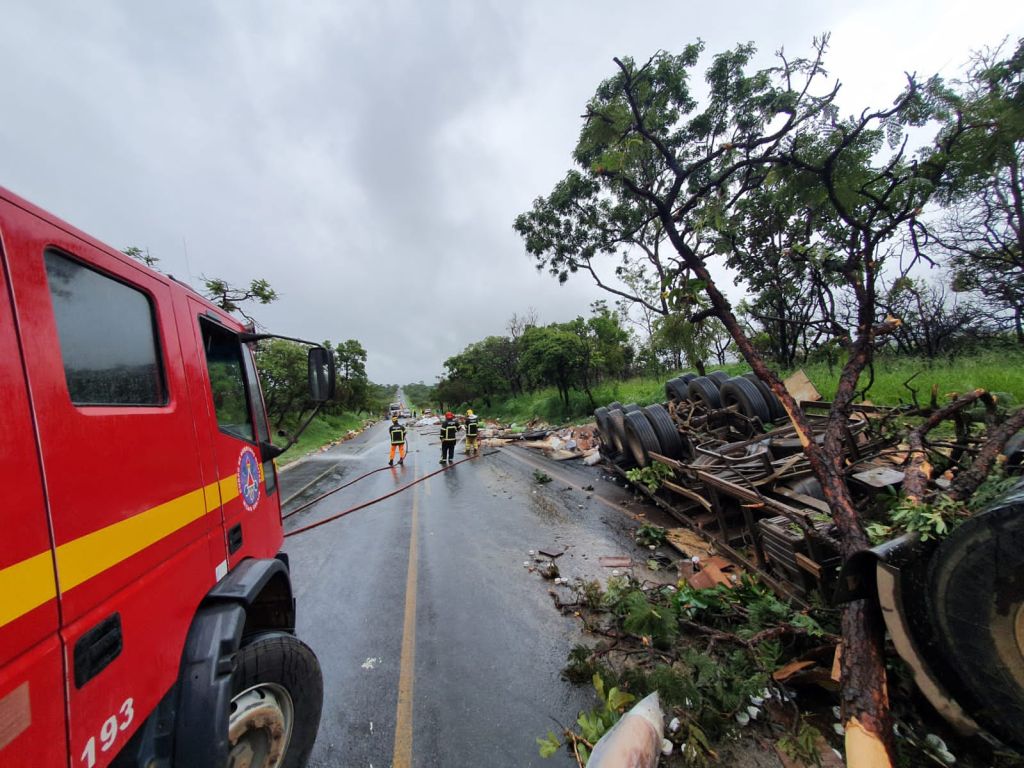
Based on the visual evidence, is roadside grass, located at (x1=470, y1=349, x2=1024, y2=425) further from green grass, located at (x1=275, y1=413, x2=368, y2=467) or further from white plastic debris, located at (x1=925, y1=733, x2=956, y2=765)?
green grass, located at (x1=275, y1=413, x2=368, y2=467)

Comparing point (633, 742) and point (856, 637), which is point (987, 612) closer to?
point (856, 637)

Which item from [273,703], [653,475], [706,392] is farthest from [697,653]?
[706,392]

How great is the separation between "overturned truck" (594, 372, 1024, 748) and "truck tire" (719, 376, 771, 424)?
0.7 inches

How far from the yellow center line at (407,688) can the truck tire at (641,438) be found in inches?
147

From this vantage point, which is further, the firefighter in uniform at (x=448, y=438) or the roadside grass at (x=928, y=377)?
the firefighter in uniform at (x=448, y=438)

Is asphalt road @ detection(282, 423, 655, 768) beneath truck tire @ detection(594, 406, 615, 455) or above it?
beneath

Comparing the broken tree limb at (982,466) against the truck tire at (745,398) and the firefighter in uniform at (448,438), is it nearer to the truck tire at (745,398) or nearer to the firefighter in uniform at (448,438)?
the truck tire at (745,398)

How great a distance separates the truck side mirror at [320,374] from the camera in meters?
2.35

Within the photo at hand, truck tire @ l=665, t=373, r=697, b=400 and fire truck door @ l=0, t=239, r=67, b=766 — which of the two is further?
truck tire @ l=665, t=373, r=697, b=400

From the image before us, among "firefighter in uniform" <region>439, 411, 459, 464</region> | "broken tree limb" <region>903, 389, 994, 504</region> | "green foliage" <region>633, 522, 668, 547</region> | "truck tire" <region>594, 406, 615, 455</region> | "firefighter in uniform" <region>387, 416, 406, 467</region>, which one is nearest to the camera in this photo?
"broken tree limb" <region>903, 389, 994, 504</region>

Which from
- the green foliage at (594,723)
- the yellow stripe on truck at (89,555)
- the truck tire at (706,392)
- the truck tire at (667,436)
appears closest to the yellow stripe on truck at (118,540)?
the yellow stripe on truck at (89,555)

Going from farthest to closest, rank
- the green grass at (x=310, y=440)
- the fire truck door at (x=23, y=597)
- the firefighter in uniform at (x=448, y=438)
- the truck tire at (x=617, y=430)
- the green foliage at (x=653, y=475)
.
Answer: the green grass at (x=310, y=440)
the firefighter in uniform at (x=448, y=438)
the truck tire at (x=617, y=430)
the green foliage at (x=653, y=475)
the fire truck door at (x=23, y=597)

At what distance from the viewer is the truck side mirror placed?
2346mm

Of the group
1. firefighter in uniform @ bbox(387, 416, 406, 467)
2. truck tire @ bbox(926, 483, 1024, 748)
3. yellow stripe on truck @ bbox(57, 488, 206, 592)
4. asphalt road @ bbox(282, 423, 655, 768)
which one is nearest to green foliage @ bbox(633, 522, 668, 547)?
asphalt road @ bbox(282, 423, 655, 768)
